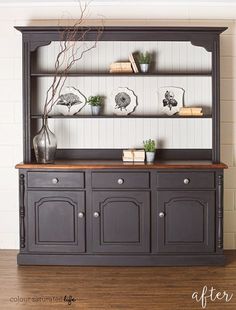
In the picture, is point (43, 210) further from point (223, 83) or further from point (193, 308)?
point (223, 83)

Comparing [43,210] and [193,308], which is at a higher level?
[43,210]

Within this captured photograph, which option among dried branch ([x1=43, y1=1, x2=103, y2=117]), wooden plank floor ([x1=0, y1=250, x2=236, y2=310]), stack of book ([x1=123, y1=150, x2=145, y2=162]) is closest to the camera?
wooden plank floor ([x1=0, y1=250, x2=236, y2=310])

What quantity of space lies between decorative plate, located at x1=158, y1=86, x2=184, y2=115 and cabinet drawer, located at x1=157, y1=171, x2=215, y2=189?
74 cm

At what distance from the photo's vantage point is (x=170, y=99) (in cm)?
513

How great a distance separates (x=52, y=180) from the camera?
4699mm

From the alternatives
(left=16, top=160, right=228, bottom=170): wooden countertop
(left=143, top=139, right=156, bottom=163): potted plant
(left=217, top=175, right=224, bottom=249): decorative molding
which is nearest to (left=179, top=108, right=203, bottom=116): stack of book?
(left=143, top=139, right=156, bottom=163): potted plant

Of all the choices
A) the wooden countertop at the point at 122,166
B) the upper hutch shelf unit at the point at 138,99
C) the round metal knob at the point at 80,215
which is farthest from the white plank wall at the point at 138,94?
the round metal knob at the point at 80,215

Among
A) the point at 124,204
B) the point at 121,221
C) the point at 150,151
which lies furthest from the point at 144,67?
the point at 121,221

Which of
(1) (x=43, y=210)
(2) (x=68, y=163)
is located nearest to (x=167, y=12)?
(2) (x=68, y=163)

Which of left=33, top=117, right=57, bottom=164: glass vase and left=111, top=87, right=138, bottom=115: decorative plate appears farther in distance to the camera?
left=111, top=87, right=138, bottom=115: decorative plate

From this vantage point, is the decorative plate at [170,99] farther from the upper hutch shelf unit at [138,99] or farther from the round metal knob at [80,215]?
the round metal knob at [80,215]

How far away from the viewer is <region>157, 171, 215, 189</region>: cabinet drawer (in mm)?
4664

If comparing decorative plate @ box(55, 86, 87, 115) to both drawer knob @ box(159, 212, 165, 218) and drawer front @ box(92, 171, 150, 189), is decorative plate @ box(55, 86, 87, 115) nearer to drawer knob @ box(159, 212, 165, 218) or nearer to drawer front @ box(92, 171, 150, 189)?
drawer front @ box(92, 171, 150, 189)

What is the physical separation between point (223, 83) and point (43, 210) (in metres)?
2.08
